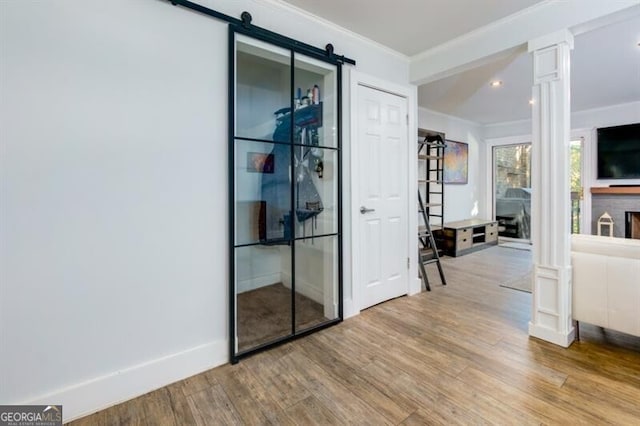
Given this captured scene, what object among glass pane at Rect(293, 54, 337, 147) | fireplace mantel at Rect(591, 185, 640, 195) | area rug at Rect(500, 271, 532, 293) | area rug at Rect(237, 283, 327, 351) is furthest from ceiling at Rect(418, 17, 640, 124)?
area rug at Rect(237, 283, 327, 351)

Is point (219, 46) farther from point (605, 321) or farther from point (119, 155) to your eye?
point (605, 321)

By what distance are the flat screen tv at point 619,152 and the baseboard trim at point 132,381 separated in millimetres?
6524

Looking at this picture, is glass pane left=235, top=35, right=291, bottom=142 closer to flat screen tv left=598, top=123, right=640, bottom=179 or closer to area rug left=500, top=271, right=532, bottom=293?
area rug left=500, top=271, right=532, bottom=293

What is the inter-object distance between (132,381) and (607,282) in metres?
3.06

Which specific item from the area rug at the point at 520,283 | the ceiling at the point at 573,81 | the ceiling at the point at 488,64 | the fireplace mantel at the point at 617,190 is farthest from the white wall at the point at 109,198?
the fireplace mantel at the point at 617,190

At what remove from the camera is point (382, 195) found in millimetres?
2891

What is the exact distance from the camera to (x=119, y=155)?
1.59m

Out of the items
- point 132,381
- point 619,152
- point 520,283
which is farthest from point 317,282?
point 619,152

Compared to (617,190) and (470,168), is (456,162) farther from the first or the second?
(617,190)

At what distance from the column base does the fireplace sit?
4168mm

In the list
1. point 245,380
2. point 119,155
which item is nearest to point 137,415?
point 245,380

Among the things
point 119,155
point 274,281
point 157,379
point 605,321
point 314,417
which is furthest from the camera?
point 274,281

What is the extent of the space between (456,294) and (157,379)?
2828 mm

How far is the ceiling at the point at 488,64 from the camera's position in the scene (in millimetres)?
2186
